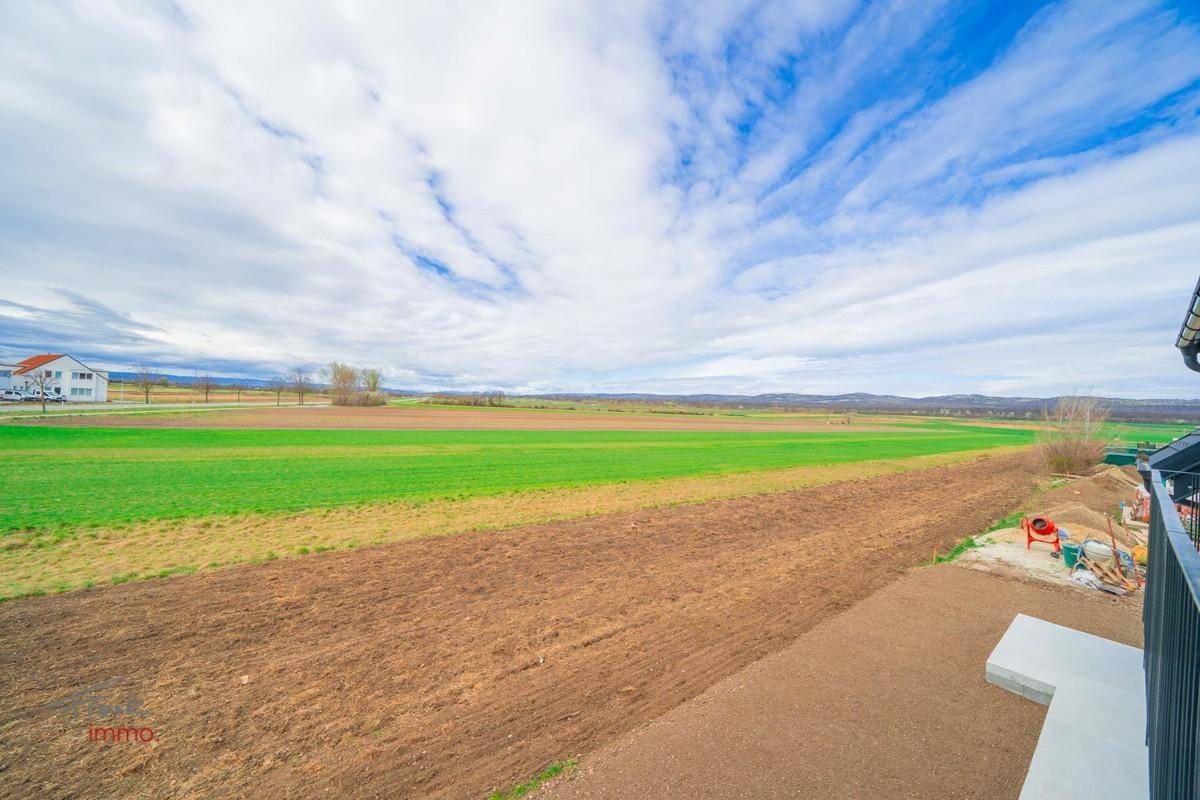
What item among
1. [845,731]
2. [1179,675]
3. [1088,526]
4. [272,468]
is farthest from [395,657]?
[272,468]

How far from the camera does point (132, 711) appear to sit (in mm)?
5504

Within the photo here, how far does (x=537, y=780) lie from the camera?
4566 millimetres

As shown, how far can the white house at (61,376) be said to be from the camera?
279 ft

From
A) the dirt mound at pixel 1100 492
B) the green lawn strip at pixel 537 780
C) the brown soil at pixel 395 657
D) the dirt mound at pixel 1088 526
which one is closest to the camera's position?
the green lawn strip at pixel 537 780

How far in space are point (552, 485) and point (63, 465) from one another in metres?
22.4

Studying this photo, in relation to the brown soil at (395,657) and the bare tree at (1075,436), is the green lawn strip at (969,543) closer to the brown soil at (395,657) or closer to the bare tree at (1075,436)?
the brown soil at (395,657)

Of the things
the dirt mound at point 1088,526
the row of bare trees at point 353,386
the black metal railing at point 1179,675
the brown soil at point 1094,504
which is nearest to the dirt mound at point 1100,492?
the brown soil at point 1094,504

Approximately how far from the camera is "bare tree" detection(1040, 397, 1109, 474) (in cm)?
3184

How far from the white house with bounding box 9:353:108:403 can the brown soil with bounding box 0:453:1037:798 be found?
4565 inches

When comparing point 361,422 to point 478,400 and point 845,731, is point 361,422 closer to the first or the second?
point 845,731

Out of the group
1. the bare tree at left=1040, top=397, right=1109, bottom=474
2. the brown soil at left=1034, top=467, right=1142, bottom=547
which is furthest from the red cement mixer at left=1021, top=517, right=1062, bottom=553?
the bare tree at left=1040, top=397, right=1109, bottom=474

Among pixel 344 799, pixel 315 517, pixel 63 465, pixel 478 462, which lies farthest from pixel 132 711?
pixel 63 465

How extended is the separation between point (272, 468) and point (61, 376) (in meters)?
105

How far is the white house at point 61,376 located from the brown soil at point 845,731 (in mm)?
123636
